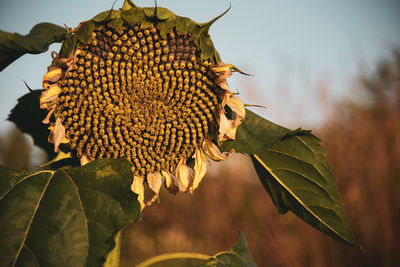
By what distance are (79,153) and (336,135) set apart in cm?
336

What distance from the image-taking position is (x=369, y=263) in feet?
9.27

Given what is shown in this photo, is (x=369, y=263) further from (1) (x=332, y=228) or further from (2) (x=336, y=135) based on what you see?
(1) (x=332, y=228)

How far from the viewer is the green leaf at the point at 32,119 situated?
3.30ft

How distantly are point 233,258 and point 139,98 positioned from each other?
1.65 ft

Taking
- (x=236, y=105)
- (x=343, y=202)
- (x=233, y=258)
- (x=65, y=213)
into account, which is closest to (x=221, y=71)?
(x=236, y=105)

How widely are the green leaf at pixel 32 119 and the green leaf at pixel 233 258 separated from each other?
550 mm

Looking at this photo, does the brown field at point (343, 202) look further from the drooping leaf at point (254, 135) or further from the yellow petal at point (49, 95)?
the yellow petal at point (49, 95)

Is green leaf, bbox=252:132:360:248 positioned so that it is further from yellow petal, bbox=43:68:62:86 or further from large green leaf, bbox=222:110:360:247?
yellow petal, bbox=43:68:62:86

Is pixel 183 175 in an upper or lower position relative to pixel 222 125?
lower

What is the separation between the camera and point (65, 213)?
60 centimetres

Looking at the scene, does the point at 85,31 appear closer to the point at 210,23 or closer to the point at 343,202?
the point at 210,23

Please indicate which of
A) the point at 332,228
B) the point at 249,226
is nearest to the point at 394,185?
the point at 249,226

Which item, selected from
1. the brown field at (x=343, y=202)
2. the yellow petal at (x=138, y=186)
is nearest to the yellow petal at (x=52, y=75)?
the yellow petal at (x=138, y=186)

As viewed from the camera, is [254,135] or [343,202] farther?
[343,202]
